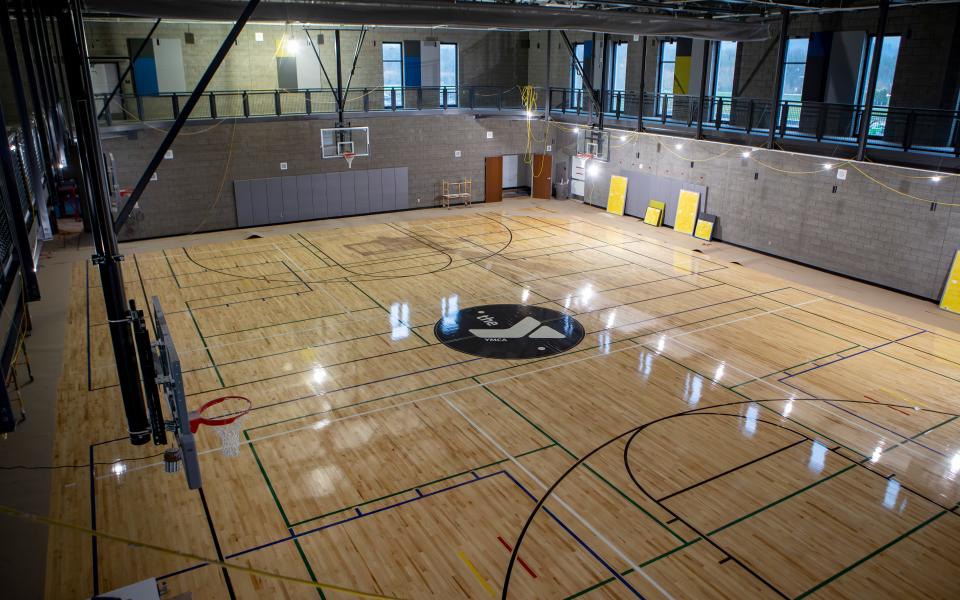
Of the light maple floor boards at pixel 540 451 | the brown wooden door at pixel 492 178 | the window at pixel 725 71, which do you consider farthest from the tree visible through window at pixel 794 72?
the brown wooden door at pixel 492 178

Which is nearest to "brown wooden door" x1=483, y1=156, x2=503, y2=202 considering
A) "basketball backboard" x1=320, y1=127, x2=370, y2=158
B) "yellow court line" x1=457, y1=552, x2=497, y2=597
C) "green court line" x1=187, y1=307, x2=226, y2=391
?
"basketball backboard" x1=320, y1=127, x2=370, y2=158

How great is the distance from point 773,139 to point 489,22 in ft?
28.2

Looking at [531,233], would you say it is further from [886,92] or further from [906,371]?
[906,371]

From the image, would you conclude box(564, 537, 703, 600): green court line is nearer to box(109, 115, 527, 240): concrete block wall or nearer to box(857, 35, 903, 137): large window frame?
box(857, 35, 903, 137): large window frame

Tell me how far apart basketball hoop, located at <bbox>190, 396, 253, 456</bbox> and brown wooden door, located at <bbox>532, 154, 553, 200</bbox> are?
18.8 meters

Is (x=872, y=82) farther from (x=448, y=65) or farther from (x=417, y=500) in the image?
(x=448, y=65)

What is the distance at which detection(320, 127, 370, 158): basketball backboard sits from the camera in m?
23.1

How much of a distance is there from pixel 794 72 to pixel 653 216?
235 inches

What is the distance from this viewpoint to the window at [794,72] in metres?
20.2

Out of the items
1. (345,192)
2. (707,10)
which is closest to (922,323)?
(707,10)

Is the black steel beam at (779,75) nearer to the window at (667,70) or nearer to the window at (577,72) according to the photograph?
the window at (667,70)

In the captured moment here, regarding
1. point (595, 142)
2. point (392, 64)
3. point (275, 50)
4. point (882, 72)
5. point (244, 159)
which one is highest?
point (275, 50)

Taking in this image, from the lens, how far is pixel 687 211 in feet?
72.2

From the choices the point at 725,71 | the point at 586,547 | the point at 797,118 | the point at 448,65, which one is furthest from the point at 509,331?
the point at 448,65
